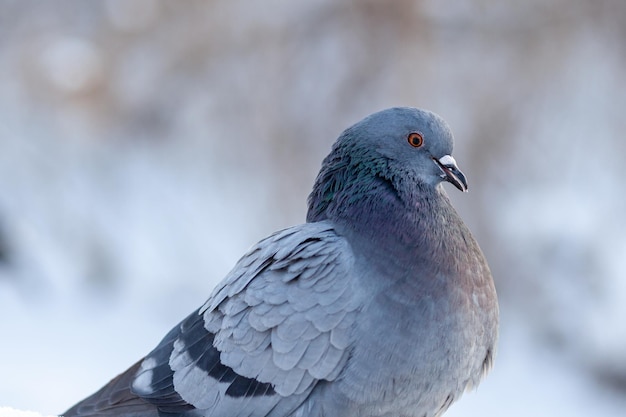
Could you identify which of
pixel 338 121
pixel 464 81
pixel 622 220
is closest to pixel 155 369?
pixel 338 121

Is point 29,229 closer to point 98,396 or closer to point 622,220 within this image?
point 98,396

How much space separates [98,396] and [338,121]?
14.8ft

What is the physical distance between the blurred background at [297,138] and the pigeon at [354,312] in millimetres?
3961

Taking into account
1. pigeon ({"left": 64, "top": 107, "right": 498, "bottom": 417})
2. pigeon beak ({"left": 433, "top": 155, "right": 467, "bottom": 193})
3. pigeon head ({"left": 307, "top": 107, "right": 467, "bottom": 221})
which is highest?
pigeon head ({"left": 307, "top": 107, "right": 467, "bottom": 221})

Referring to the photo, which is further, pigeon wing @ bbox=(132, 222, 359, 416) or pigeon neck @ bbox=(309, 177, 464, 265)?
pigeon neck @ bbox=(309, 177, 464, 265)

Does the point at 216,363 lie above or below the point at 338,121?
below

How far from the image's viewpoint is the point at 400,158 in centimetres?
370

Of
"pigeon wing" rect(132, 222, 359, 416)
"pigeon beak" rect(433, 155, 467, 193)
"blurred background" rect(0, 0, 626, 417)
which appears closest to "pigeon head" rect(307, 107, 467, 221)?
"pigeon beak" rect(433, 155, 467, 193)

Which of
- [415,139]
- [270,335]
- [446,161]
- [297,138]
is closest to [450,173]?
[446,161]

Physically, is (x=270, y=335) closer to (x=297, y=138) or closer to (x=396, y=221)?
(x=396, y=221)

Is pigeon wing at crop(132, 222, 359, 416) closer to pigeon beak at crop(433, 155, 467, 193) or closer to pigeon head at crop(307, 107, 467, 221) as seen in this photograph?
pigeon head at crop(307, 107, 467, 221)

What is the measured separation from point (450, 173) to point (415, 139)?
22cm

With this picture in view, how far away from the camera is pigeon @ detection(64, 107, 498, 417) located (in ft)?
10.8

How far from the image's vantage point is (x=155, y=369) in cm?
382
